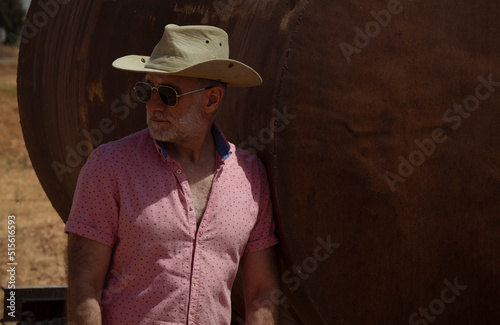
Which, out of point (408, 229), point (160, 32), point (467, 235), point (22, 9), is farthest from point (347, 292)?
point (22, 9)

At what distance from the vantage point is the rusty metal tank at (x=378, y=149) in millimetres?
2625

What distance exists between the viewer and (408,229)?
274 centimetres

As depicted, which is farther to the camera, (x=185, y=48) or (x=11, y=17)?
(x=11, y=17)

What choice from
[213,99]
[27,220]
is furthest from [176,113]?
[27,220]

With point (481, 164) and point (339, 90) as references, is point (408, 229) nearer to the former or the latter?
point (481, 164)

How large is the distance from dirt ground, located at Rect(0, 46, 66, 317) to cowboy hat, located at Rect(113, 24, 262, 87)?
12.4 ft

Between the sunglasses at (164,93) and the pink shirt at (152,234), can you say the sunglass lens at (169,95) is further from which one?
the pink shirt at (152,234)

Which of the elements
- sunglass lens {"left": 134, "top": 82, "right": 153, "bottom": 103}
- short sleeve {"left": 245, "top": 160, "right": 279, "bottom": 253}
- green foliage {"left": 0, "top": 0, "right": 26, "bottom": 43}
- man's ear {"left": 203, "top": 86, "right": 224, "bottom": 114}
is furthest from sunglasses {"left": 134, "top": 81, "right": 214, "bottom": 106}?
green foliage {"left": 0, "top": 0, "right": 26, "bottom": 43}

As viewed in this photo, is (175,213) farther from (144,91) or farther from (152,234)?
(144,91)

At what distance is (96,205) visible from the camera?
2.45 m

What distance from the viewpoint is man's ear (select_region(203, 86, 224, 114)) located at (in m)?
2.64

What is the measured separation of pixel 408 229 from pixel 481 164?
1.13 ft

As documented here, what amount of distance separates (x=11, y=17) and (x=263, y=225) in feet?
152

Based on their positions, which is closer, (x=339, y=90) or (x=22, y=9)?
(x=339, y=90)
